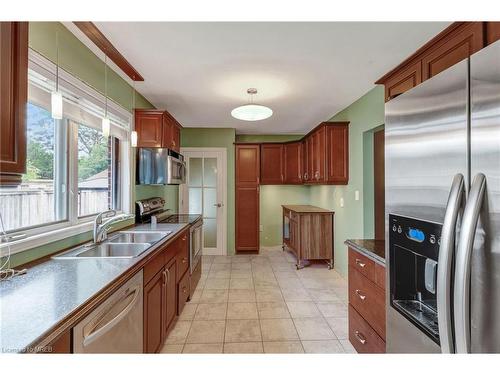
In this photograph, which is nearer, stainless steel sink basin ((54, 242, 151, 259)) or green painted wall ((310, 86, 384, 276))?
stainless steel sink basin ((54, 242, 151, 259))

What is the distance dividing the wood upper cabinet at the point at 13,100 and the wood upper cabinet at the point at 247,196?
13.3ft

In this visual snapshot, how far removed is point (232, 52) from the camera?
2066mm

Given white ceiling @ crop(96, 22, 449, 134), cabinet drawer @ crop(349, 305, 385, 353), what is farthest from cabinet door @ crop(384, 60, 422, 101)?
cabinet drawer @ crop(349, 305, 385, 353)

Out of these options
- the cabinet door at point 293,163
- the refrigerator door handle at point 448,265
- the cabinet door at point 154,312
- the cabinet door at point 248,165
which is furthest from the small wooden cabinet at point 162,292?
the cabinet door at point 293,163

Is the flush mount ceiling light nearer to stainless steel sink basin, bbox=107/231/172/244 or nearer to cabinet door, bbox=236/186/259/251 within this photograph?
stainless steel sink basin, bbox=107/231/172/244

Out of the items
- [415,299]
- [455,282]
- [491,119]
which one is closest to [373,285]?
[415,299]

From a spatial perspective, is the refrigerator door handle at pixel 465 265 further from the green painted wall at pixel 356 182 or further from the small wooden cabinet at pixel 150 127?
the small wooden cabinet at pixel 150 127

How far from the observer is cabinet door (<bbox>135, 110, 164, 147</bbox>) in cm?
301

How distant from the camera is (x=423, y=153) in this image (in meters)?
0.95

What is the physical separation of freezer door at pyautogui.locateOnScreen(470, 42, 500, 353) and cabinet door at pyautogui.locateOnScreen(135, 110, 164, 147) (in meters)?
2.96

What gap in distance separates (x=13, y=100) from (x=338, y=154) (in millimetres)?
3504

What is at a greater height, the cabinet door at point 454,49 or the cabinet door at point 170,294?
the cabinet door at point 454,49

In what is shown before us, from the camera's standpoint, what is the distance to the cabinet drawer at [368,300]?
5.21 feet
